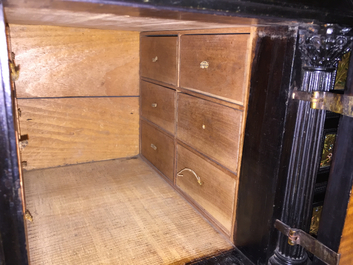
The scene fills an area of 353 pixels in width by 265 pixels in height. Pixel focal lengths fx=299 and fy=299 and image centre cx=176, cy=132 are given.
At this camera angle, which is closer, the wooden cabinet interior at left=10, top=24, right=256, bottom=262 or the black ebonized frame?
the black ebonized frame

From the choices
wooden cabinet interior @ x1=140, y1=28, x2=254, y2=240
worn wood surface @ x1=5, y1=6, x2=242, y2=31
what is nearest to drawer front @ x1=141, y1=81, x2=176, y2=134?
wooden cabinet interior @ x1=140, y1=28, x2=254, y2=240

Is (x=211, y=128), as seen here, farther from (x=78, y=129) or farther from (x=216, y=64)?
(x=78, y=129)

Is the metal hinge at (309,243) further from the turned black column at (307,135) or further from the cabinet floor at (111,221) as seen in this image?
the cabinet floor at (111,221)

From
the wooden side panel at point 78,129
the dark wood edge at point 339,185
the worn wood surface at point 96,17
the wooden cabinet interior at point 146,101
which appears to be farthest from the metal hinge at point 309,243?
the wooden side panel at point 78,129

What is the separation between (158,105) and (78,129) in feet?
1.62

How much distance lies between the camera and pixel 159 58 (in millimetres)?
1498

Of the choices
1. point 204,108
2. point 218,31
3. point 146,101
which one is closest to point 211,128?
point 204,108

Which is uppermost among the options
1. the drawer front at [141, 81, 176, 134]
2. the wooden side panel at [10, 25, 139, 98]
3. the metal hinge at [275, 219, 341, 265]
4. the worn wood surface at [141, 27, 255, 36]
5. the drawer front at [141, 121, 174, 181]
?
the worn wood surface at [141, 27, 255, 36]

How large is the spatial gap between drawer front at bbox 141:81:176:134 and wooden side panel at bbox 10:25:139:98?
0.38ft

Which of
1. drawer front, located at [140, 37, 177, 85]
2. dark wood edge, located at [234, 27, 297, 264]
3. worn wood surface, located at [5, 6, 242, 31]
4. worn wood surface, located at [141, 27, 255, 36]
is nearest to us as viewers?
worn wood surface, located at [5, 6, 242, 31]

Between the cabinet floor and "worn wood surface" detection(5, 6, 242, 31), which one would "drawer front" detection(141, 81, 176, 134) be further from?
"worn wood surface" detection(5, 6, 242, 31)

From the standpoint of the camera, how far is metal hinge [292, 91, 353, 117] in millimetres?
668

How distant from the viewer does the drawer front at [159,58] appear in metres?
1.36

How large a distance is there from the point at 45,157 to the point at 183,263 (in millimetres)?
1063
